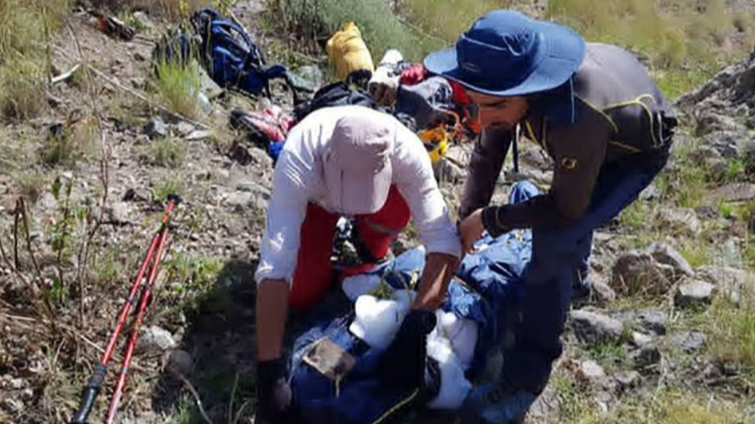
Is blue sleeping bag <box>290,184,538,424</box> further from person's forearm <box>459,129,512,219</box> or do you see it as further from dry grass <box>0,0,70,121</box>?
dry grass <box>0,0,70,121</box>

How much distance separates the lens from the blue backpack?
211 inches

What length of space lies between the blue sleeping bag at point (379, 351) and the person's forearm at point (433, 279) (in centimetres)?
21

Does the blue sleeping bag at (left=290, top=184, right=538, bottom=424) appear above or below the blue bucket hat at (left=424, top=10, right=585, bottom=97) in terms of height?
below

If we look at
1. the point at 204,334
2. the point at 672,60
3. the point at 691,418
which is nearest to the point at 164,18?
the point at 204,334

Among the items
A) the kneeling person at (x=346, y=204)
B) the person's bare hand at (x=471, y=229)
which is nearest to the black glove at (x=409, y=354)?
the kneeling person at (x=346, y=204)

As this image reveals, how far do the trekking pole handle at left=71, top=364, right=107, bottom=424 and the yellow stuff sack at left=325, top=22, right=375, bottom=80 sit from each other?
122 inches

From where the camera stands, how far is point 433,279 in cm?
303

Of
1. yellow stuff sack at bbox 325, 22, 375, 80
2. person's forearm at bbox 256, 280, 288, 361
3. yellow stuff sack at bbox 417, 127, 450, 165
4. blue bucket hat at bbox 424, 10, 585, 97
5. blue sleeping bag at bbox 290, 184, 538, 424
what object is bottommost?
yellow stuff sack at bbox 325, 22, 375, 80

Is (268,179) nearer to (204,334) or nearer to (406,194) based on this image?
(204,334)

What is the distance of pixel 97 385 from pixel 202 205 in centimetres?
143

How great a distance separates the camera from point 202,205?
4.07 metres

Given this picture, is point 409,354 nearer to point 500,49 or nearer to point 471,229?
point 471,229

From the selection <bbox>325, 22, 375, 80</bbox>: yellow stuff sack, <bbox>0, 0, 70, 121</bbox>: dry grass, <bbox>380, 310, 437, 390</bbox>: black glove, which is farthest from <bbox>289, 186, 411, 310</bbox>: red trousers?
<bbox>325, 22, 375, 80</bbox>: yellow stuff sack

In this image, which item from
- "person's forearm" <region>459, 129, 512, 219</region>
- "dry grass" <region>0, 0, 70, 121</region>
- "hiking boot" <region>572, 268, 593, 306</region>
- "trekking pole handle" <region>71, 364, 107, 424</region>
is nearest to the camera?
"trekking pole handle" <region>71, 364, 107, 424</region>
